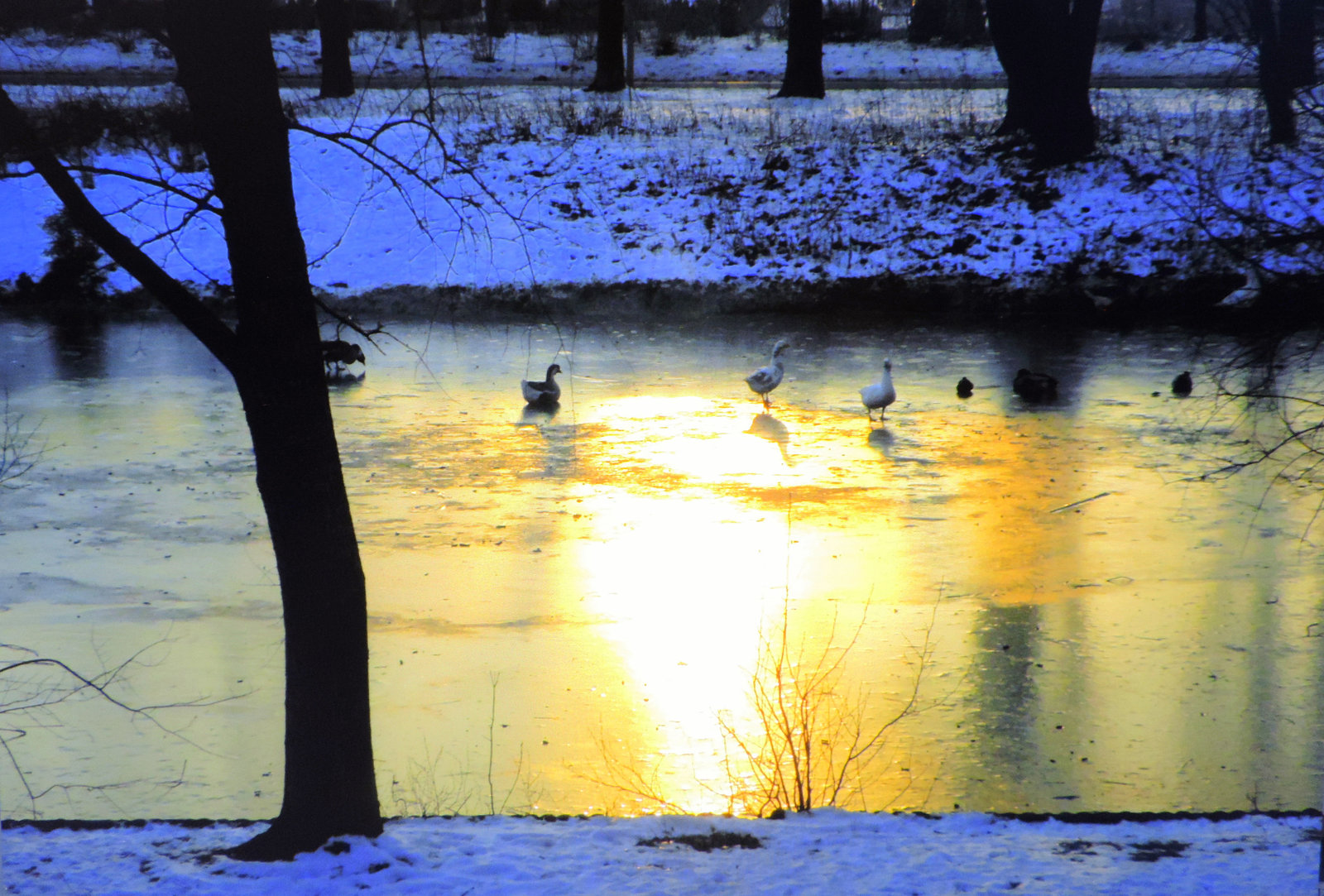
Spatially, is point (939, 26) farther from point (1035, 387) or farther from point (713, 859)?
point (713, 859)

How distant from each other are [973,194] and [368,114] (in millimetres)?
13414

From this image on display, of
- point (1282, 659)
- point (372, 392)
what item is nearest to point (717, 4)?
point (372, 392)

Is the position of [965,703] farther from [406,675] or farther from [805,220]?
[805,220]

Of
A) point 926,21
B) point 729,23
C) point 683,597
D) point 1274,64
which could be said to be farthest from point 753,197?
point 729,23

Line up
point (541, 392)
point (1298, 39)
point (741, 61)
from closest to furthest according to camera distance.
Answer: point (1298, 39) → point (541, 392) → point (741, 61)

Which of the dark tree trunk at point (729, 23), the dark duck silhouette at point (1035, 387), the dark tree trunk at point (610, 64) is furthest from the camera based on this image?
the dark tree trunk at point (729, 23)

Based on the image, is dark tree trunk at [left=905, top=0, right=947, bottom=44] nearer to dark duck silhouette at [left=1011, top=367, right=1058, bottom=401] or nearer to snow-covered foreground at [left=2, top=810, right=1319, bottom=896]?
dark duck silhouette at [left=1011, top=367, right=1058, bottom=401]

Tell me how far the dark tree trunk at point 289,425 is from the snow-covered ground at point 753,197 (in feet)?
57.0

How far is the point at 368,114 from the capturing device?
2808 centimetres

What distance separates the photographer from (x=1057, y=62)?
2675 centimetres

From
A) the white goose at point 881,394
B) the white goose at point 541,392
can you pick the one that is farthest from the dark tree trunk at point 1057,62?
the white goose at point 541,392

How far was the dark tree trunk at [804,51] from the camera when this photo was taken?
3161 centimetres

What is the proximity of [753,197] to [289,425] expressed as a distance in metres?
22.9

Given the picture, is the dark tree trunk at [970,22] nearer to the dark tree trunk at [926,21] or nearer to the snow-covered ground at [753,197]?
the dark tree trunk at [926,21]
